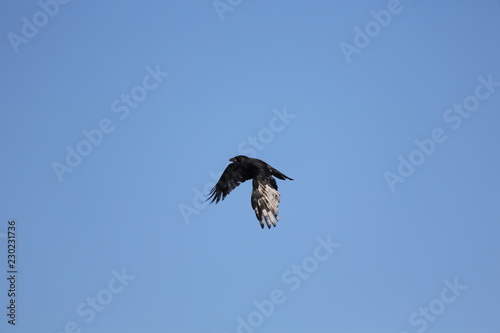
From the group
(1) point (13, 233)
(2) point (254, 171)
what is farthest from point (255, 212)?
(1) point (13, 233)

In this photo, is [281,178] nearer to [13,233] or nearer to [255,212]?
[255,212]

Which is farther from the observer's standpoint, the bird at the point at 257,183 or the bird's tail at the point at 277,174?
the bird's tail at the point at 277,174

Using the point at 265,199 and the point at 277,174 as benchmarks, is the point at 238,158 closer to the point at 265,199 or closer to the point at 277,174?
the point at 277,174

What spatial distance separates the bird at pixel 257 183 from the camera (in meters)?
28.6

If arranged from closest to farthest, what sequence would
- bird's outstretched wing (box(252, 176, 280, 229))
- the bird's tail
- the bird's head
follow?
bird's outstretched wing (box(252, 176, 280, 229)), the bird's tail, the bird's head

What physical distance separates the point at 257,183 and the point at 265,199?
3.47 feet

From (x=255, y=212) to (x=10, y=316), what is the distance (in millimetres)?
10940

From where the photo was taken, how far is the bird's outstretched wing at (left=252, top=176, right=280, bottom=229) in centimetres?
2844

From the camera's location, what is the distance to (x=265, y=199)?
2911 centimetres

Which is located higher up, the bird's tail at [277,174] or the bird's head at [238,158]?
the bird's head at [238,158]

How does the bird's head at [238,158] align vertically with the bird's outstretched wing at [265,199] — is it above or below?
above

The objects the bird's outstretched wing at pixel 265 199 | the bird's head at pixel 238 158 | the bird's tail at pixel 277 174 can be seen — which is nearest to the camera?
the bird's outstretched wing at pixel 265 199

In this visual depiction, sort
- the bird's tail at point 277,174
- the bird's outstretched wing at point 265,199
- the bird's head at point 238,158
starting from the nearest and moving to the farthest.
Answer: the bird's outstretched wing at point 265,199
the bird's tail at point 277,174
the bird's head at point 238,158

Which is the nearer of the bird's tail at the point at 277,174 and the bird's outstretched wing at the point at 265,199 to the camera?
the bird's outstretched wing at the point at 265,199
